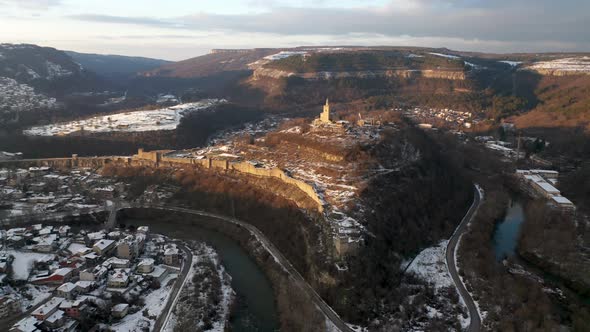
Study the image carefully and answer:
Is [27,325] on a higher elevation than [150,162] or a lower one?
lower

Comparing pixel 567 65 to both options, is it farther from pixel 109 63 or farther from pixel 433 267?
pixel 109 63

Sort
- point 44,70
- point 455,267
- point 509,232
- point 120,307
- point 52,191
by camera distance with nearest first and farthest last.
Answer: point 120,307 → point 455,267 → point 509,232 → point 52,191 → point 44,70

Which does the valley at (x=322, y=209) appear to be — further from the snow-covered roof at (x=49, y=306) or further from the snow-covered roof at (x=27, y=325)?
the snow-covered roof at (x=49, y=306)

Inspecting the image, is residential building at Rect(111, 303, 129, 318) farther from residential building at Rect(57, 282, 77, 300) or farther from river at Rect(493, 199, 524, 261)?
river at Rect(493, 199, 524, 261)

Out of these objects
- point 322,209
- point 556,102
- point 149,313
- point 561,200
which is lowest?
point 149,313

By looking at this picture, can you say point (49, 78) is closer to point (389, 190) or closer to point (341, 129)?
point (341, 129)

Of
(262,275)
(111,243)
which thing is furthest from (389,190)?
(111,243)

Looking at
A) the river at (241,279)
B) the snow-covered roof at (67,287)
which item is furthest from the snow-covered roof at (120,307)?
the river at (241,279)

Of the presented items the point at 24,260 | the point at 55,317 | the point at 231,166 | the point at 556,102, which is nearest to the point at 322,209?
the point at 231,166
